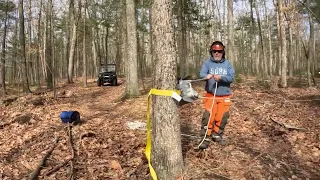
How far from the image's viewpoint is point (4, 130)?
7875 millimetres

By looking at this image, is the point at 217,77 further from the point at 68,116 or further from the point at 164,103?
the point at 68,116

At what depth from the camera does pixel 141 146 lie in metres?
6.02

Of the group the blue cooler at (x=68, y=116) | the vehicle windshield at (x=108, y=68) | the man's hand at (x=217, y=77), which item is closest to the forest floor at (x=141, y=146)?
the blue cooler at (x=68, y=116)

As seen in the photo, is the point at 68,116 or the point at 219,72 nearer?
the point at 219,72

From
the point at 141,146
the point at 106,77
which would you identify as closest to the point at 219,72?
the point at 141,146

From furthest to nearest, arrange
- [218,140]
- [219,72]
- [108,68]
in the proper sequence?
[108,68] → [218,140] → [219,72]

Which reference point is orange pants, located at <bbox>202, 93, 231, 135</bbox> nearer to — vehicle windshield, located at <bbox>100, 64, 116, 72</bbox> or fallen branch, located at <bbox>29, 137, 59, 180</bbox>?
fallen branch, located at <bbox>29, 137, 59, 180</bbox>

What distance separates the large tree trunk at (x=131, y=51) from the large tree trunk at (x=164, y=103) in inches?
290

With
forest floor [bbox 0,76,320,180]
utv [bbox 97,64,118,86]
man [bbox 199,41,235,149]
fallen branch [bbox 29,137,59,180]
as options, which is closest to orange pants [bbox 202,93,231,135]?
man [bbox 199,41,235,149]

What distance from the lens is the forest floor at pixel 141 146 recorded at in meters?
4.91

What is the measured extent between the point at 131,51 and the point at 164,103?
7.59 metres

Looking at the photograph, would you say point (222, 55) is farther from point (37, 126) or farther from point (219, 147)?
point (37, 126)

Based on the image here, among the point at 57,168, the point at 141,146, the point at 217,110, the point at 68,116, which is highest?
the point at 217,110

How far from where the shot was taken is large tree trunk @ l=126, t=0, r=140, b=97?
1155 cm
